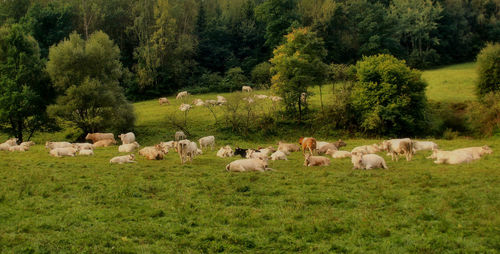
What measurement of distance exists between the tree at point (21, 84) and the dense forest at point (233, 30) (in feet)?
55.1

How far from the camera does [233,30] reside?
249 ft

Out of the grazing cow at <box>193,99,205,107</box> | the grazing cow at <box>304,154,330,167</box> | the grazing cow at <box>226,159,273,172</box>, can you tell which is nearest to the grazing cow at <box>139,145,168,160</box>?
the grazing cow at <box>226,159,273,172</box>

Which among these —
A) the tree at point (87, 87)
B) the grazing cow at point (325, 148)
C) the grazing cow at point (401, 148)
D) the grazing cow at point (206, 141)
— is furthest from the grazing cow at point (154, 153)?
the tree at point (87, 87)

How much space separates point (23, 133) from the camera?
3516 cm

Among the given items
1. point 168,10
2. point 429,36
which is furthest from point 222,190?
point 429,36

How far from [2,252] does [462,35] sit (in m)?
89.2

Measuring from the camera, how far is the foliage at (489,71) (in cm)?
3781

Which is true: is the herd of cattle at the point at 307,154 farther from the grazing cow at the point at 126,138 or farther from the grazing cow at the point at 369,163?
the grazing cow at the point at 126,138

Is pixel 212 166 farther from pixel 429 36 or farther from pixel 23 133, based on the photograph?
pixel 429 36

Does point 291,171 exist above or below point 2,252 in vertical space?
below

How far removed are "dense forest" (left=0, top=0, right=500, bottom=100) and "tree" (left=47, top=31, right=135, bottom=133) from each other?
15.4 m

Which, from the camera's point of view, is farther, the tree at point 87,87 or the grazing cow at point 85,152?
the tree at point 87,87

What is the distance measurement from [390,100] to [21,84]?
31.0 meters

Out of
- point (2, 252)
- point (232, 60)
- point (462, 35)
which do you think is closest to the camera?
point (2, 252)
